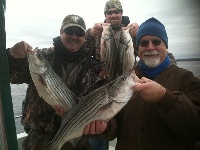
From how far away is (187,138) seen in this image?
2.94 meters

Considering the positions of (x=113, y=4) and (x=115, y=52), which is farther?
(x=113, y=4)

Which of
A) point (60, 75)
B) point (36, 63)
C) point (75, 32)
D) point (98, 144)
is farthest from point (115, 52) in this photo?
point (98, 144)

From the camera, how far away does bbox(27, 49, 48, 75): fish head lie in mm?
3643

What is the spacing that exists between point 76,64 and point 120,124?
1232mm

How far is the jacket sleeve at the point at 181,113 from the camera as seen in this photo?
2.77 m

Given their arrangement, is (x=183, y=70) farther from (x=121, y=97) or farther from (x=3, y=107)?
(x=3, y=107)

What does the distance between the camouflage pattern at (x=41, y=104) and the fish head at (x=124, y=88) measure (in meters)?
1.16

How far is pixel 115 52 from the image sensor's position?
173 inches

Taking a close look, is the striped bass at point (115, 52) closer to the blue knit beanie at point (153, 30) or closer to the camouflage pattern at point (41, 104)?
the camouflage pattern at point (41, 104)

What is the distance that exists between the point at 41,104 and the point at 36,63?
738 millimetres

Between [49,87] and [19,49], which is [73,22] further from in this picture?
[49,87]

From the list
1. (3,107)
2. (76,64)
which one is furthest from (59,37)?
(3,107)

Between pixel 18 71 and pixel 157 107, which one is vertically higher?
pixel 18 71

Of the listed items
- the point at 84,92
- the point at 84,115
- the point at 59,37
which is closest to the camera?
the point at 84,115
